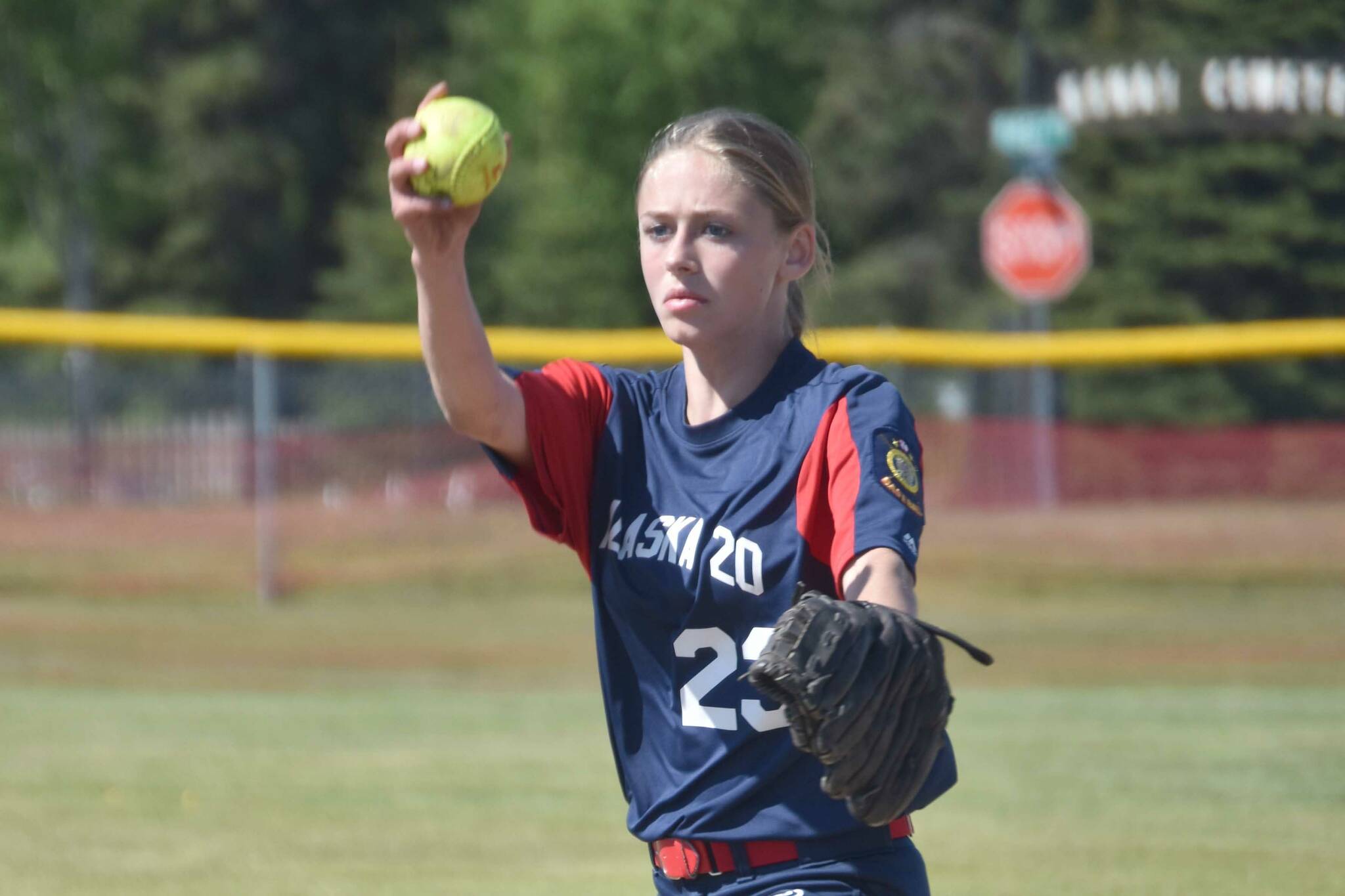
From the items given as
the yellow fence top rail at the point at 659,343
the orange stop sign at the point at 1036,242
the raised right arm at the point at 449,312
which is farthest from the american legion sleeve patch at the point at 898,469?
the orange stop sign at the point at 1036,242

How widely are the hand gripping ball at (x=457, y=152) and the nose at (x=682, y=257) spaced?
0.29 metres

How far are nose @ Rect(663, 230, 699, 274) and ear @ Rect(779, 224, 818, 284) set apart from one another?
177 mm

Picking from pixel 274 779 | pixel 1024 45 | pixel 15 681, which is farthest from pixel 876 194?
pixel 274 779

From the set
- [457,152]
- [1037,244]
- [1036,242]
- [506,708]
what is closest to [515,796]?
[506,708]

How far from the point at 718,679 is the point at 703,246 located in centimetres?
64

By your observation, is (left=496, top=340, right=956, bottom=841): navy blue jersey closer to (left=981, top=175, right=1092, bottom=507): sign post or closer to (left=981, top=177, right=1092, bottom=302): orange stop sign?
(left=981, top=175, right=1092, bottom=507): sign post

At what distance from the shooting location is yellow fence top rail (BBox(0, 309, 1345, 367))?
44.2 feet

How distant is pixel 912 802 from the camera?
7.86 feet

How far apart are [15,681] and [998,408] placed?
921cm

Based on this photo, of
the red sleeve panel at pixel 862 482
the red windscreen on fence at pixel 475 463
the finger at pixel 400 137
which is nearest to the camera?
the red sleeve panel at pixel 862 482

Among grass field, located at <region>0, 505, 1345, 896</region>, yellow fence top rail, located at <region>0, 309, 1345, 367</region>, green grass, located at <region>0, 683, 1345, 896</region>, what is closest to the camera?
green grass, located at <region>0, 683, 1345, 896</region>

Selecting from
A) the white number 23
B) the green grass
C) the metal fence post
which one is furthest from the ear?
the metal fence post

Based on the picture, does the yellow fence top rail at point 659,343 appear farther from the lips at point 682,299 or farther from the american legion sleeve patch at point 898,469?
the american legion sleeve patch at point 898,469

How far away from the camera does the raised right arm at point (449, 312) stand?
8.39ft
